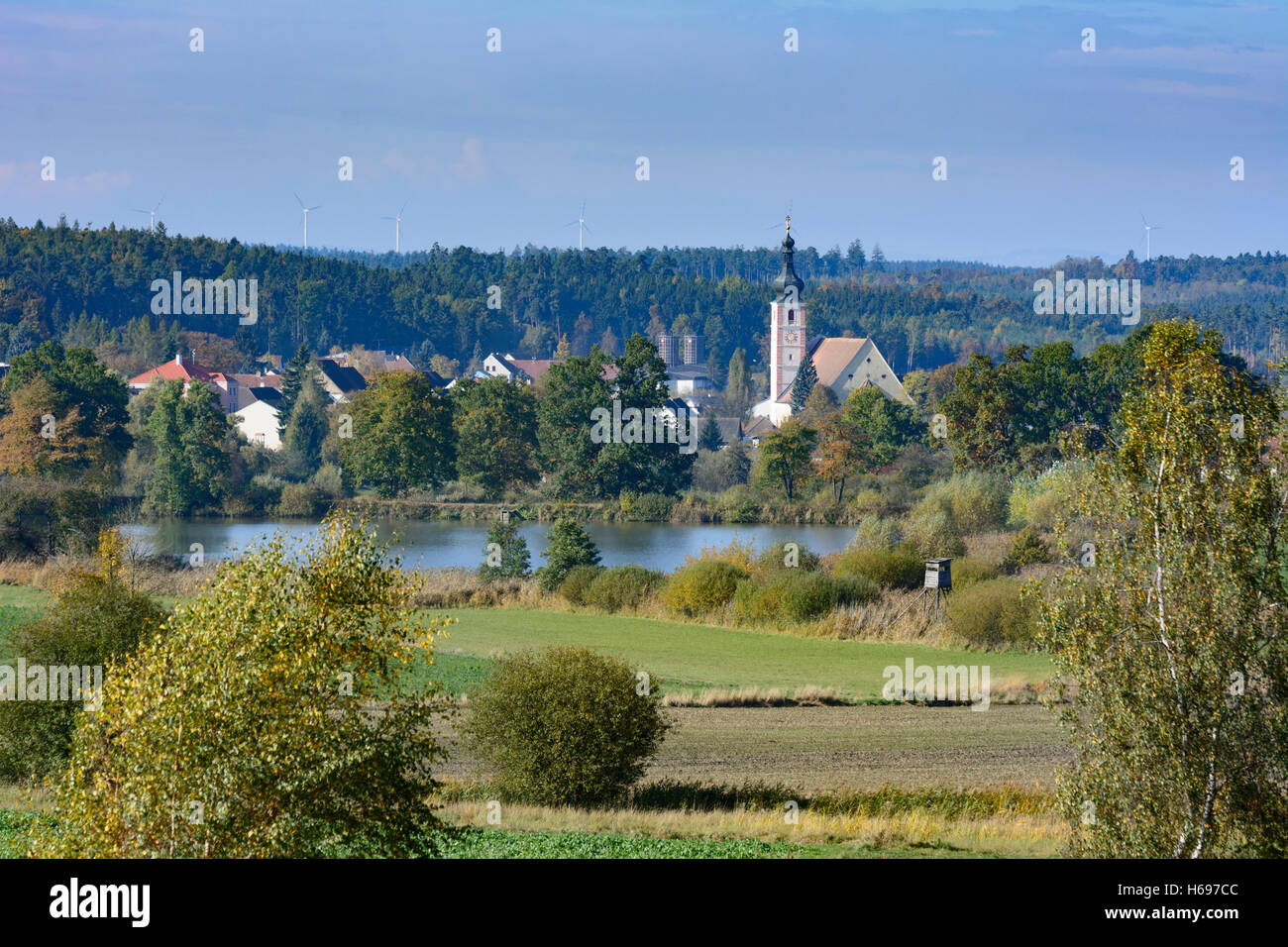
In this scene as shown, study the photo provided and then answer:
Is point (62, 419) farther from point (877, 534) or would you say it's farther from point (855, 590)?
point (855, 590)

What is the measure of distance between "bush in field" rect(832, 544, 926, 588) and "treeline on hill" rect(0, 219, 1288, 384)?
84366mm

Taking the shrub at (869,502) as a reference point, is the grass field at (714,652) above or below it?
below

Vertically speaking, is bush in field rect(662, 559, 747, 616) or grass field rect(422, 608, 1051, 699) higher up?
bush in field rect(662, 559, 747, 616)

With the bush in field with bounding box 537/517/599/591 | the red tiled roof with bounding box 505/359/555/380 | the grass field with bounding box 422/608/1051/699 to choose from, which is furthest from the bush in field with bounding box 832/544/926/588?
the red tiled roof with bounding box 505/359/555/380

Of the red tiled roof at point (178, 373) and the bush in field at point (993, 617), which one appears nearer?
the bush in field at point (993, 617)

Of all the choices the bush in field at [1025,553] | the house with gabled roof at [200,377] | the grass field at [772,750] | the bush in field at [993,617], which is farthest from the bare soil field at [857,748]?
the house with gabled roof at [200,377]

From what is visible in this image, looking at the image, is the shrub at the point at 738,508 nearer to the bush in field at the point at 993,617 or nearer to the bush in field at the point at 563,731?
the bush in field at the point at 993,617

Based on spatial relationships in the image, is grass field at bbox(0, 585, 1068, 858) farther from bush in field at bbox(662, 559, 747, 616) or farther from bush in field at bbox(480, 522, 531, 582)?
bush in field at bbox(480, 522, 531, 582)

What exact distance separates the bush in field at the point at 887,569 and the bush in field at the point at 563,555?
25.5 feet

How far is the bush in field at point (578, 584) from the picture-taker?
40125 mm

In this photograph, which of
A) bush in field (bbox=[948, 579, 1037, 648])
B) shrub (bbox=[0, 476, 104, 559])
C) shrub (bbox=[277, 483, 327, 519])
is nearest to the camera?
bush in field (bbox=[948, 579, 1037, 648])

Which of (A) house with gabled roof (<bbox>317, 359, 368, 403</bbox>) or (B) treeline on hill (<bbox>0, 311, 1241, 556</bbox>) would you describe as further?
(A) house with gabled roof (<bbox>317, 359, 368, 403</bbox>)

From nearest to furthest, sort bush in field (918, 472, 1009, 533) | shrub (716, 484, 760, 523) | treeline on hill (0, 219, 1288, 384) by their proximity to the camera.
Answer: bush in field (918, 472, 1009, 533)
shrub (716, 484, 760, 523)
treeline on hill (0, 219, 1288, 384)

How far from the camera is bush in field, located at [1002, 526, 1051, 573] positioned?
4250cm
